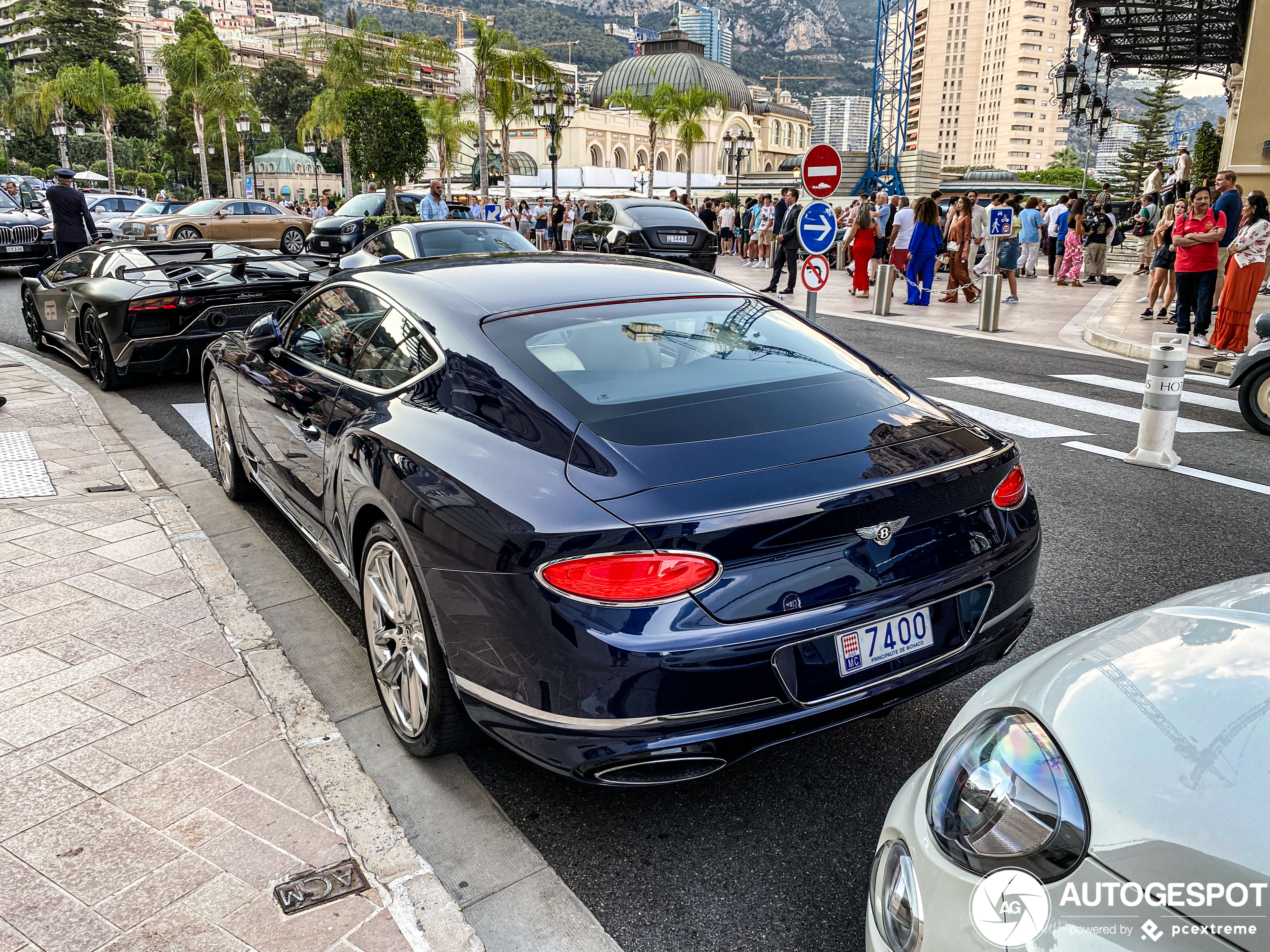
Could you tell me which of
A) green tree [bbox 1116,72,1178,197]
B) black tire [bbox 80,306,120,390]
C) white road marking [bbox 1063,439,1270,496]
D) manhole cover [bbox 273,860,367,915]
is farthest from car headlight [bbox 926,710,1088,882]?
green tree [bbox 1116,72,1178,197]

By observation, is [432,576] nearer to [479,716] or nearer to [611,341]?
[479,716]

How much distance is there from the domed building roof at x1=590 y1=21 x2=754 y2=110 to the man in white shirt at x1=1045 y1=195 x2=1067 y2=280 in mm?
119531

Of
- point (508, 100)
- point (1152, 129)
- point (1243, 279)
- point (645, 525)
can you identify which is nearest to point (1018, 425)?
point (1243, 279)

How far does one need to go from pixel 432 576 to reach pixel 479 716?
0.41 meters

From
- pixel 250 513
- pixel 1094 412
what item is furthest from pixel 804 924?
pixel 1094 412

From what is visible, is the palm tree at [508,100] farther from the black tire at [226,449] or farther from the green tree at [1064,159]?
the green tree at [1064,159]

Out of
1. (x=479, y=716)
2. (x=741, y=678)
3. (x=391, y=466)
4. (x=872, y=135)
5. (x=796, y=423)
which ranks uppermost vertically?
(x=872, y=135)

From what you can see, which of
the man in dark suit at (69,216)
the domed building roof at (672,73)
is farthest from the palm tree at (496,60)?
the domed building roof at (672,73)

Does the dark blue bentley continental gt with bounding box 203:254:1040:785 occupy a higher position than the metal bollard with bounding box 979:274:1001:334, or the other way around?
the dark blue bentley continental gt with bounding box 203:254:1040:785

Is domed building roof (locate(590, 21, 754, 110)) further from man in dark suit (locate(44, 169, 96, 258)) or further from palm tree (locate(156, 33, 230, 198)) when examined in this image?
man in dark suit (locate(44, 169, 96, 258))

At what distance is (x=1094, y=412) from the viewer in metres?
8.56

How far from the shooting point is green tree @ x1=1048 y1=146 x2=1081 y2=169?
155 metres

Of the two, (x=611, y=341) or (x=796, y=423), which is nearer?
(x=796, y=423)

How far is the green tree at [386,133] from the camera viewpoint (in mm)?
33438
